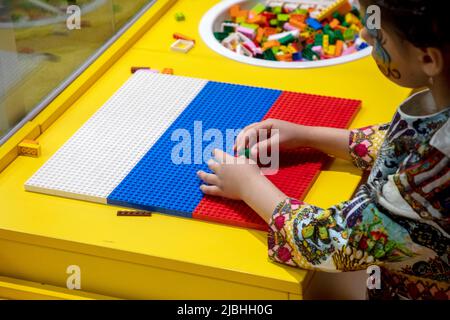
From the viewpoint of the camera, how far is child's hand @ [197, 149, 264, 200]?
4.47 ft

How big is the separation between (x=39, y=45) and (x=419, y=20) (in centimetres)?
80

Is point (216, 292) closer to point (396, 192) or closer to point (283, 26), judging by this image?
point (396, 192)

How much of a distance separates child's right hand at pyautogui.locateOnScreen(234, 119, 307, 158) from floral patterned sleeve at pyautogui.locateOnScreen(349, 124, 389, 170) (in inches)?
3.3

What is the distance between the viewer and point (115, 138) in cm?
159

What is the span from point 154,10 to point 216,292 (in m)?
0.90

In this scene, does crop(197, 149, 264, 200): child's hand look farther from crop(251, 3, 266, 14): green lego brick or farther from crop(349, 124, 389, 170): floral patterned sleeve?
crop(251, 3, 266, 14): green lego brick

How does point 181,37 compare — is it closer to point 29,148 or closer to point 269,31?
point 269,31

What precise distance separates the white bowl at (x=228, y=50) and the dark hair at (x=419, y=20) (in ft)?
2.34

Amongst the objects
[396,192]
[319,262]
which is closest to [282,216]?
[319,262]

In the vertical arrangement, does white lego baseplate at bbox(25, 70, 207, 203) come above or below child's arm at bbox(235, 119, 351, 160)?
below

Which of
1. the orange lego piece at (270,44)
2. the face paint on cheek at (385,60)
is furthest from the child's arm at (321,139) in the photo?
the orange lego piece at (270,44)

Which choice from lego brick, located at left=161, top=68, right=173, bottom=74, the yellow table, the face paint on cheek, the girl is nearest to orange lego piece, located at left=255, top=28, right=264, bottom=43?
lego brick, located at left=161, top=68, right=173, bottom=74

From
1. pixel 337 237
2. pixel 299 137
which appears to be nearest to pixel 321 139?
pixel 299 137

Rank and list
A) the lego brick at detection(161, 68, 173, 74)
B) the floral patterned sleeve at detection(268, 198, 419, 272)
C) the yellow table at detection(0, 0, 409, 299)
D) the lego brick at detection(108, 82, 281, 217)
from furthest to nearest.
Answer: the lego brick at detection(161, 68, 173, 74), the lego brick at detection(108, 82, 281, 217), the yellow table at detection(0, 0, 409, 299), the floral patterned sleeve at detection(268, 198, 419, 272)
